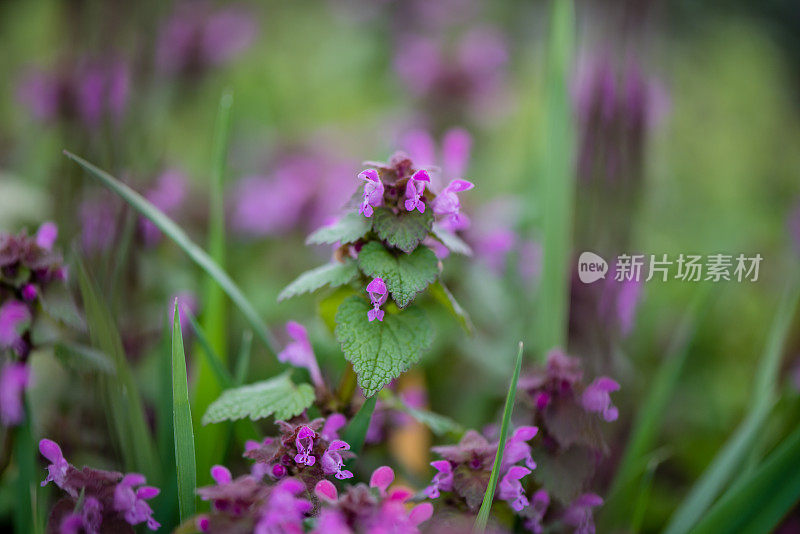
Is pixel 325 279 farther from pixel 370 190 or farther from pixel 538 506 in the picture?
pixel 538 506

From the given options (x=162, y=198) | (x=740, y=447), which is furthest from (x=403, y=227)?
(x=162, y=198)

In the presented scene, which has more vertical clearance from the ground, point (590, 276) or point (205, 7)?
point (205, 7)

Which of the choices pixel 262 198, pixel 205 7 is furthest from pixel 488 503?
pixel 205 7

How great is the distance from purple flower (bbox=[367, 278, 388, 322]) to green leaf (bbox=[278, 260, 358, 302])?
0.02 meters

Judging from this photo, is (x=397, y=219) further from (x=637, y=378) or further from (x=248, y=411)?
(x=637, y=378)

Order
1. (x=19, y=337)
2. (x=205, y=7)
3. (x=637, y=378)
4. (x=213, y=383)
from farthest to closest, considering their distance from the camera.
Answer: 1. (x=205, y=7)
2. (x=637, y=378)
3. (x=213, y=383)
4. (x=19, y=337)

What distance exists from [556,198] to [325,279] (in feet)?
1.65

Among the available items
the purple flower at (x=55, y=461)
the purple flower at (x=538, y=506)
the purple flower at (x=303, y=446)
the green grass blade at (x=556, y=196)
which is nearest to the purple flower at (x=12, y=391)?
the purple flower at (x=55, y=461)

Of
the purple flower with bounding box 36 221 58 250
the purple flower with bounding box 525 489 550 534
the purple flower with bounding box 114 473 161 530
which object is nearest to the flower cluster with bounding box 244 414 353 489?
the purple flower with bounding box 114 473 161 530

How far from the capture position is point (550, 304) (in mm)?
984

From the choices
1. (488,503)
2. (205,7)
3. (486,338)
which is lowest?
(486,338)

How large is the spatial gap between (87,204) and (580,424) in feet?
2.69

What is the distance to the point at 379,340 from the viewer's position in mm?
616

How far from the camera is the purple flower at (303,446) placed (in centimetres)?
58
